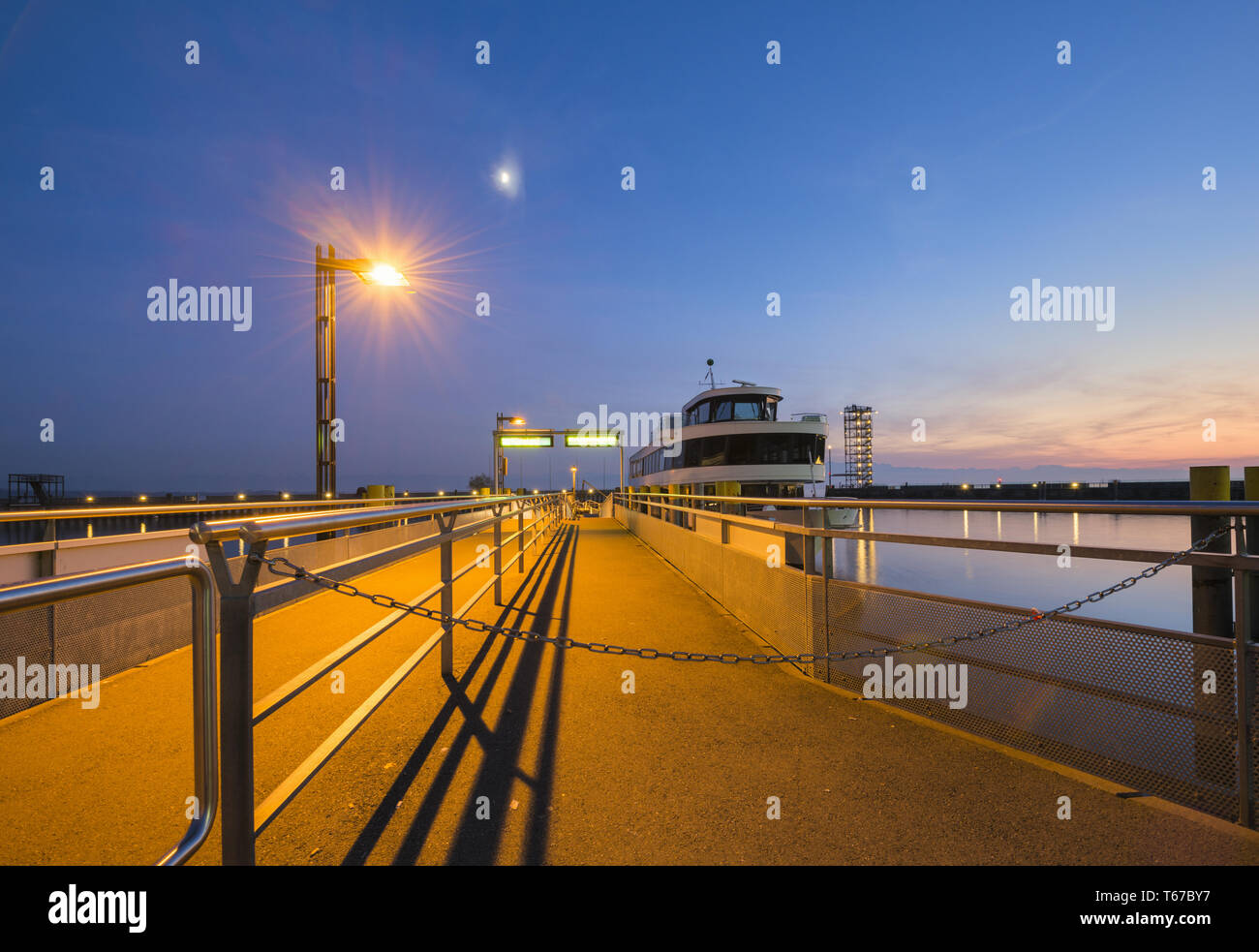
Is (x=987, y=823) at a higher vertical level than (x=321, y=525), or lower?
lower

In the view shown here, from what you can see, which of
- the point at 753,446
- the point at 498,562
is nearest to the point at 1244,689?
the point at 498,562

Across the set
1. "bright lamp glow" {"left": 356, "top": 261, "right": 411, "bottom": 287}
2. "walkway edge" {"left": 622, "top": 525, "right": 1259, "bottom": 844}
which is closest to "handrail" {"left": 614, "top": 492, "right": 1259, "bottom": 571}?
"walkway edge" {"left": 622, "top": 525, "right": 1259, "bottom": 844}

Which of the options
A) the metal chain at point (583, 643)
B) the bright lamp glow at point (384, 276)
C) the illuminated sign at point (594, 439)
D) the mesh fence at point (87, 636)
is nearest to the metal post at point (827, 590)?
the metal chain at point (583, 643)

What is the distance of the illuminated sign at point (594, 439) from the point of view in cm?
4369

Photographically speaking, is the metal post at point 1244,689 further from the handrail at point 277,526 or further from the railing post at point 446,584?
the railing post at point 446,584

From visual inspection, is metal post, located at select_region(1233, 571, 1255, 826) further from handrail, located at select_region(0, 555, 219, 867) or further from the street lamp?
the street lamp

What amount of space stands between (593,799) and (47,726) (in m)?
3.28

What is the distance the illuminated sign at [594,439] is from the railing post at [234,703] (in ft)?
136

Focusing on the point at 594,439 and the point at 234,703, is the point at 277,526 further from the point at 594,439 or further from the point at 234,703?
the point at 594,439

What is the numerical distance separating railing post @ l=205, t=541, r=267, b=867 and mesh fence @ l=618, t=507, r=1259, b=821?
3.37m

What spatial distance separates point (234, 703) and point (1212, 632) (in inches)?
152

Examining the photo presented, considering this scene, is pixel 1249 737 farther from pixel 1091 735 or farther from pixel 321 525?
pixel 321 525

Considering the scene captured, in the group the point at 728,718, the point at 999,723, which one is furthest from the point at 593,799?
the point at 999,723

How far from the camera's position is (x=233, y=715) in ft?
5.58
